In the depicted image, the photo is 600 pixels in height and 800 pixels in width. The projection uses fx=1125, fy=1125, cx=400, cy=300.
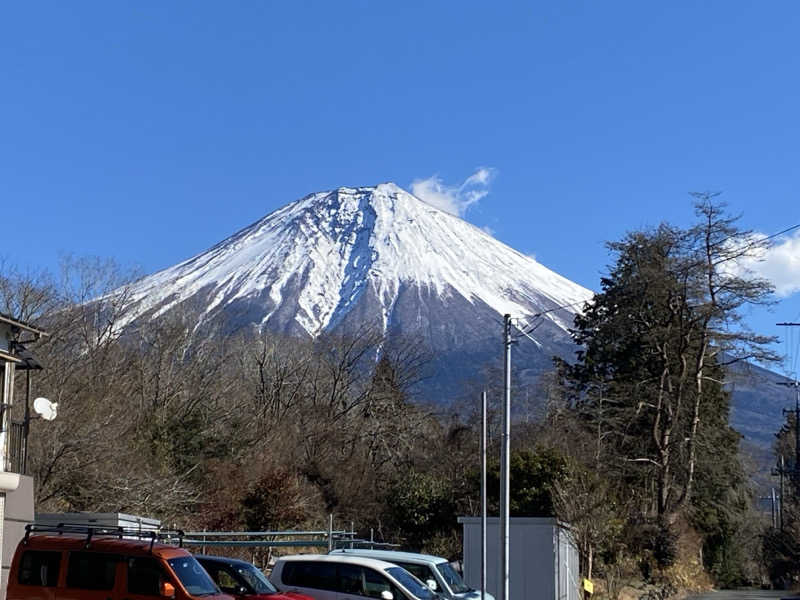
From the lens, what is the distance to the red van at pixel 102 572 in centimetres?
1554

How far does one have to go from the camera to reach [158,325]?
4803cm

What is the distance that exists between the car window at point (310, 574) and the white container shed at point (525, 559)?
9.22m

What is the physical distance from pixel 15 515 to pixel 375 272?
492ft

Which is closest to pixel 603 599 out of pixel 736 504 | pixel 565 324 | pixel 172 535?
pixel 172 535

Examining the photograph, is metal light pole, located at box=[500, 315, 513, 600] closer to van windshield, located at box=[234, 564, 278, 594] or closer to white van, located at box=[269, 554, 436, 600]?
white van, located at box=[269, 554, 436, 600]

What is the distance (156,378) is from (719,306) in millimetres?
22535

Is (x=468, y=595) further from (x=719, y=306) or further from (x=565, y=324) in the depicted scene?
(x=565, y=324)

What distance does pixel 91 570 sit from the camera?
1579cm

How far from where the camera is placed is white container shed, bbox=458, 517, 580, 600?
1085 inches

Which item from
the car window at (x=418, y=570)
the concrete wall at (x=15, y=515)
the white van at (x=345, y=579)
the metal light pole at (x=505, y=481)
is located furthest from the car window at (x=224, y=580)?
the metal light pole at (x=505, y=481)

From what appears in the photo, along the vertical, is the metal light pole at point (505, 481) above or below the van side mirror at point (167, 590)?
above

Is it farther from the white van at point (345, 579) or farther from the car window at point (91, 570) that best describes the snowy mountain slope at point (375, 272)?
the car window at point (91, 570)

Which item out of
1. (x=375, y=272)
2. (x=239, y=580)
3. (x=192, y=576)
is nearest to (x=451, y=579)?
(x=239, y=580)

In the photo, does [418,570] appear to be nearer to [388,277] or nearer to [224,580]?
[224,580]
